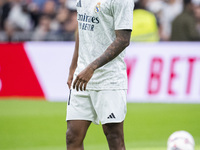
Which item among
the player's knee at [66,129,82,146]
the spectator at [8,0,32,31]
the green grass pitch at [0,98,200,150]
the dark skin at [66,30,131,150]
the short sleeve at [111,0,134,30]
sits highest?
the short sleeve at [111,0,134,30]

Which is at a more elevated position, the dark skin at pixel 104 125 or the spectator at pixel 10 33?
the dark skin at pixel 104 125

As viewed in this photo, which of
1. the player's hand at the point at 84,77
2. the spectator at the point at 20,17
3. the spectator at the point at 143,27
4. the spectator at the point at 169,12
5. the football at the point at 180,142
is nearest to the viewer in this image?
the football at the point at 180,142

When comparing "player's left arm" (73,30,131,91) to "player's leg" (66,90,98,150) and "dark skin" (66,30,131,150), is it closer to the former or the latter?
"dark skin" (66,30,131,150)

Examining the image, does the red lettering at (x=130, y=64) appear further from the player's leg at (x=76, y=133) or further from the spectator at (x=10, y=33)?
the player's leg at (x=76, y=133)

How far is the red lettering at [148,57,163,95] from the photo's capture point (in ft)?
44.4

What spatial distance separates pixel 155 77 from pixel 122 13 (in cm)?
831

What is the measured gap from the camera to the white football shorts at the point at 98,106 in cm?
555

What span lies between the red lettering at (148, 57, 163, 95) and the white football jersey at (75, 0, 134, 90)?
793cm

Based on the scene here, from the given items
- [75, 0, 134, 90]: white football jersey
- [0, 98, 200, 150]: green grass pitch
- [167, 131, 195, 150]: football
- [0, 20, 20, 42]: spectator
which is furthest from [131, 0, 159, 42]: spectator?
[167, 131, 195, 150]: football

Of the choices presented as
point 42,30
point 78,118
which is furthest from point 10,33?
point 78,118

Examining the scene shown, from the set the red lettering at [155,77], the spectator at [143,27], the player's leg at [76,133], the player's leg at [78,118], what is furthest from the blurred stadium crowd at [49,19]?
the player's leg at [76,133]

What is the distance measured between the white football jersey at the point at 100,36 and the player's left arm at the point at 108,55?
92 millimetres

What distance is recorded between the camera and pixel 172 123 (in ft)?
36.8

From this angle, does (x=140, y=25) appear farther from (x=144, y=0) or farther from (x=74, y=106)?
(x=74, y=106)
